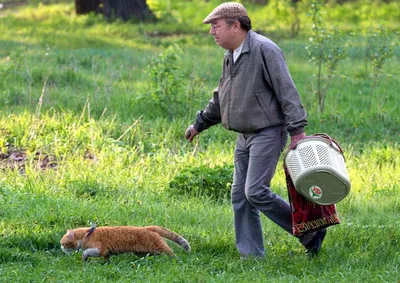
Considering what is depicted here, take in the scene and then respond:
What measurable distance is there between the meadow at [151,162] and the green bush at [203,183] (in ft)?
0.11

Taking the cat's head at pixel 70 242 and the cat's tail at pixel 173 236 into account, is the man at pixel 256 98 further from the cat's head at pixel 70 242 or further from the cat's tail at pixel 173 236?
the cat's head at pixel 70 242

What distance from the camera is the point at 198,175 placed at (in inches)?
306

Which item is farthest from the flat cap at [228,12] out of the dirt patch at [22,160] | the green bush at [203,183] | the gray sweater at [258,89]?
the dirt patch at [22,160]

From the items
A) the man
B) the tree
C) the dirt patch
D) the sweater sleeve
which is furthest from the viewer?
the tree

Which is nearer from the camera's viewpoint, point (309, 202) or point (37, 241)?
point (309, 202)

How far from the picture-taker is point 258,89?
229 inches

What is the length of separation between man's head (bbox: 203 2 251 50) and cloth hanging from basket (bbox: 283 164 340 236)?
953 millimetres

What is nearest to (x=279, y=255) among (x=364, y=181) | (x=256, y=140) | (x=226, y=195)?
(x=256, y=140)

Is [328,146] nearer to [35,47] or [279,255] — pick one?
[279,255]

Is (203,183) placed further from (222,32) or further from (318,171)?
(318,171)

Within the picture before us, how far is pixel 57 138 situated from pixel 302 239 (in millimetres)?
3844

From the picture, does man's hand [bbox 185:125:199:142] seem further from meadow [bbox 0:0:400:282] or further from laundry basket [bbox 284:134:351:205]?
laundry basket [bbox 284:134:351:205]

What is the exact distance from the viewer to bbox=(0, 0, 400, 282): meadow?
5.82 meters

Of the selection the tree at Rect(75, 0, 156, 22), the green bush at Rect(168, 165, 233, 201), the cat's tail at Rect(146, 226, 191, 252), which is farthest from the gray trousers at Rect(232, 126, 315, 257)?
the tree at Rect(75, 0, 156, 22)
